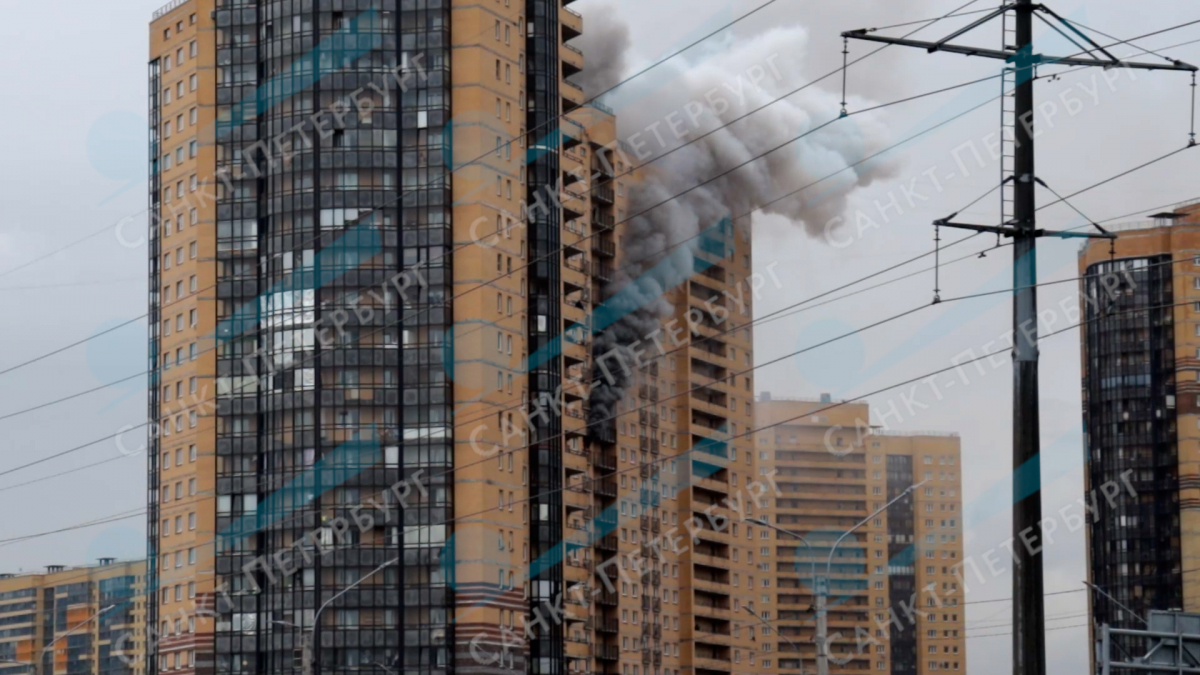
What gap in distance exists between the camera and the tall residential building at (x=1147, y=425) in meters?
177

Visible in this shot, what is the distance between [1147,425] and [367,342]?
84.5 meters

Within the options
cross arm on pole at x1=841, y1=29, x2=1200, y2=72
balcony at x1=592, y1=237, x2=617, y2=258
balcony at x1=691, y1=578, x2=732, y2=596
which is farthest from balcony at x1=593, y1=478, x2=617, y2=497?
cross arm on pole at x1=841, y1=29, x2=1200, y2=72

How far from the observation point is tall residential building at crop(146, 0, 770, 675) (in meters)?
133

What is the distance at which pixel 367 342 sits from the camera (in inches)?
5349

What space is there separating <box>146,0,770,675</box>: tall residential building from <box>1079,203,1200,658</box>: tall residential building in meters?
56.4

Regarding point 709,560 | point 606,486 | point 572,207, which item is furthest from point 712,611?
point 572,207

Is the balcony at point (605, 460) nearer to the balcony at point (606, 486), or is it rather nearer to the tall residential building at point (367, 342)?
the balcony at point (606, 486)

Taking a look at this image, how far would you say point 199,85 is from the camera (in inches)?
5753

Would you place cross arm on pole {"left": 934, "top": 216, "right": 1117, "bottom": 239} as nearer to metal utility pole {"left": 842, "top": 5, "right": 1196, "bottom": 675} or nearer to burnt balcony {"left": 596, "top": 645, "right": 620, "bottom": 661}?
metal utility pole {"left": 842, "top": 5, "right": 1196, "bottom": 675}

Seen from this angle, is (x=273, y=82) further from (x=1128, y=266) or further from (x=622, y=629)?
(x=1128, y=266)

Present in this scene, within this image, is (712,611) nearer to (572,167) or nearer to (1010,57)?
Answer: (572,167)

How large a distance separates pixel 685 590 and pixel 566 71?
164 feet

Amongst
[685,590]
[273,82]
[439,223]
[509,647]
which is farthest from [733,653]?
[273,82]

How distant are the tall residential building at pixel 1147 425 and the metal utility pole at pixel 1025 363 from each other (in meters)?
150
